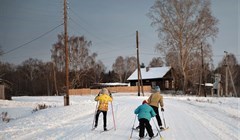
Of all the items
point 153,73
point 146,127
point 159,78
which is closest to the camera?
point 146,127

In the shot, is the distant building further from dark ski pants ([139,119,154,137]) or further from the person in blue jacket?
dark ski pants ([139,119,154,137])

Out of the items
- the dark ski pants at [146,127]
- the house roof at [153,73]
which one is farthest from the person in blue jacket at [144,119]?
the house roof at [153,73]

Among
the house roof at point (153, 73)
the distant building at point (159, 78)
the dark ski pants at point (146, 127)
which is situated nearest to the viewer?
the dark ski pants at point (146, 127)

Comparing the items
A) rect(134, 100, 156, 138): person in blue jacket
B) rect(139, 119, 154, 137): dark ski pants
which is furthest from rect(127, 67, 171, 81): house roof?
rect(139, 119, 154, 137): dark ski pants

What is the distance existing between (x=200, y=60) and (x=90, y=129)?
127ft

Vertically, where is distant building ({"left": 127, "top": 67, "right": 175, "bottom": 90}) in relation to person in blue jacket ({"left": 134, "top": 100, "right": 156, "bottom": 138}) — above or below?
above

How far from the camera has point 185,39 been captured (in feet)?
161

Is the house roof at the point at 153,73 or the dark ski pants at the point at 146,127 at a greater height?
the house roof at the point at 153,73

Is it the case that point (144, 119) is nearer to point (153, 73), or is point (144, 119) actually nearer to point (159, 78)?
point (159, 78)

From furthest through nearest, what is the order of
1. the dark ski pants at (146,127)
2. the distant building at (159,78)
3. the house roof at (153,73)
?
the house roof at (153,73)
the distant building at (159,78)
the dark ski pants at (146,127)

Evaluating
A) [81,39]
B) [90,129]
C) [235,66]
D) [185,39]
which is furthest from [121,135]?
[235,66]

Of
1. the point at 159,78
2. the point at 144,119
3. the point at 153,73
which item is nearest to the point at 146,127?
the point at 144,119

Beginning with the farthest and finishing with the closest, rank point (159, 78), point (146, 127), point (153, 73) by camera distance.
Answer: point (153, 73) → point (159, 78) → point (146, 127)

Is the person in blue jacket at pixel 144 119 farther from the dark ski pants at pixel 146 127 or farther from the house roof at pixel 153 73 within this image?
the house roof at pixel 153 73
